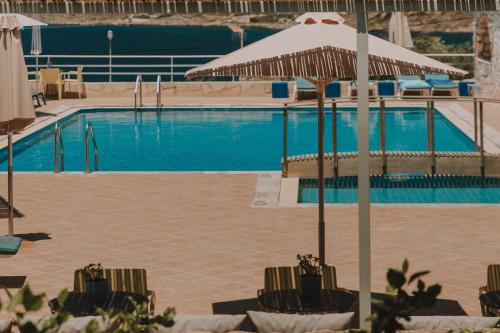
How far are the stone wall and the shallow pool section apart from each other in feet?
30.5

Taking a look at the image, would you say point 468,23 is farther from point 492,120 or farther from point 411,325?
point 411,325

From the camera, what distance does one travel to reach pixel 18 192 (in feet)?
43.8

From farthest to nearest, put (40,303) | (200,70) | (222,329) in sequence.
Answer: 1. (200,70)
2. (222,329)
3. (40,303)

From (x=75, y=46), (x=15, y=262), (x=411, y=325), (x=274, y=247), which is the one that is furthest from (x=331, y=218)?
(x=75, y=46)

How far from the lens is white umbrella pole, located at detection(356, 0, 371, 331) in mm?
6180

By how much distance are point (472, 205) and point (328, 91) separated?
12281 mm

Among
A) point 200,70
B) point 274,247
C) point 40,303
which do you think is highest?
point 200,70

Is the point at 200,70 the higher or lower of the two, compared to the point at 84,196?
higher

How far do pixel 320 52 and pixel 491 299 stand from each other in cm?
218

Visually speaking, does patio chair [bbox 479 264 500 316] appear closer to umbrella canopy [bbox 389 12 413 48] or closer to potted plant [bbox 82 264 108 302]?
potted plant [bbox 82 264 108 302]

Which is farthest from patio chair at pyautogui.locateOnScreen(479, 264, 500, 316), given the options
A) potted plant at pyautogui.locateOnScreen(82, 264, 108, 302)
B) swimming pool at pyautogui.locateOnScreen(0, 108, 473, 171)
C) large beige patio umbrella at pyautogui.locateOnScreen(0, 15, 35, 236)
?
swimming pool at pyautogui.locateOnScreen(0, 108, 473, 171)

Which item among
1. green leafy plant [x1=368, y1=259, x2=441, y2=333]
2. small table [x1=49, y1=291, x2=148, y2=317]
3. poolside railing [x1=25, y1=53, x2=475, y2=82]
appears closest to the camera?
green leafy plant [x1=368, y1=259, x2=441, y2=333]

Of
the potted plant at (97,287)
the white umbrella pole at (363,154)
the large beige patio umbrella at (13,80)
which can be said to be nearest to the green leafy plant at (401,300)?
the white umbrella pole at (363,154)

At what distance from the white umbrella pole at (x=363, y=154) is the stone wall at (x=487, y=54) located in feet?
58.7
